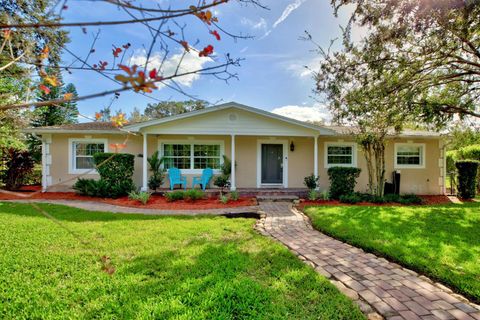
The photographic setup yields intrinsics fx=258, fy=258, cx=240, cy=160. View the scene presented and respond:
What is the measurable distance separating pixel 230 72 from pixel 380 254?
4185 mm

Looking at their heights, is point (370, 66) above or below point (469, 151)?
above

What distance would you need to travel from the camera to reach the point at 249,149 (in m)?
12.2

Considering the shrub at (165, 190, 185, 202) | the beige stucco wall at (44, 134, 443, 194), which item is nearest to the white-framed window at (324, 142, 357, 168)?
the beige stucco wall at (44, 134, 443, 194)

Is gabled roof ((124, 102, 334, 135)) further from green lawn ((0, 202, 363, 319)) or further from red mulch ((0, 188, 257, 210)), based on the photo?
green lawn ((0, 202, 363, 319))

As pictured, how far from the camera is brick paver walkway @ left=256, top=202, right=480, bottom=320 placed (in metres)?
2.73

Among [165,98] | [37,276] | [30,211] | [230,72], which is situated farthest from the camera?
[30,211]

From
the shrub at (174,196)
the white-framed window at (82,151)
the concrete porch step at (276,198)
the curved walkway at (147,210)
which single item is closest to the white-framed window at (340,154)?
the concrete porch step at (276,198)

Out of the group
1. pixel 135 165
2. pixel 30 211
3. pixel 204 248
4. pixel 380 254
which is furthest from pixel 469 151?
pixel 30 211

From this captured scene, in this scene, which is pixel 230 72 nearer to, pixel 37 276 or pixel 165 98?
pixel 165 98

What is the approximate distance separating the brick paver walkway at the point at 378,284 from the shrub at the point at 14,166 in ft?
44.7

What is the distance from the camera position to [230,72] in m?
1.84

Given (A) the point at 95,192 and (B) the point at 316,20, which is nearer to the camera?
(B) the point at 316,20

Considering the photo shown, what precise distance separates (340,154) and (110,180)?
33.9 feet

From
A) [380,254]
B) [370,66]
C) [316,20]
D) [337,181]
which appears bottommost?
[380,254]
